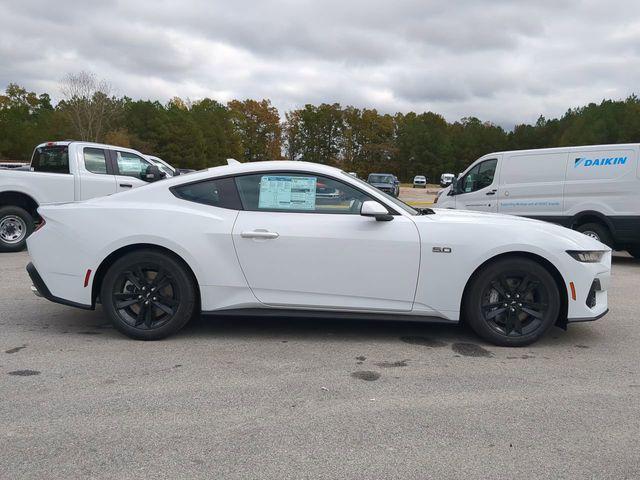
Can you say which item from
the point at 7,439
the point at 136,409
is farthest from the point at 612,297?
the point at 7,439

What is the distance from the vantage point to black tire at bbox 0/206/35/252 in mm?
9344

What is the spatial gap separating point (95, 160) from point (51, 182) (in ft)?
2.75

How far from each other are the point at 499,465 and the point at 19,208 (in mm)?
9175

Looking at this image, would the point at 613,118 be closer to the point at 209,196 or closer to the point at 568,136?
the point at 568,136

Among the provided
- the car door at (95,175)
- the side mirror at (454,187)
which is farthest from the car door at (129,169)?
the side mirror at (454,187)

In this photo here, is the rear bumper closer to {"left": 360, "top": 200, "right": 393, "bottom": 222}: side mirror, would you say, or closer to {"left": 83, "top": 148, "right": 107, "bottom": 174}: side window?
{"left": 360, "top": 200, "right": 393, "bottom": 222}: side mirror

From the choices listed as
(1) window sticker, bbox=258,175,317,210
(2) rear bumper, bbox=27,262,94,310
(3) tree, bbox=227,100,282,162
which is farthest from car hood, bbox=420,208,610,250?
(3) tree, bbox=227,100,282,162

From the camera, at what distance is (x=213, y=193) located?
4.63m

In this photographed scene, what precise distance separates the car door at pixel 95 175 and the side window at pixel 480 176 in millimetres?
7054

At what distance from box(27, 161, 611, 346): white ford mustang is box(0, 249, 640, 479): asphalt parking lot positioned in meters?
0.30

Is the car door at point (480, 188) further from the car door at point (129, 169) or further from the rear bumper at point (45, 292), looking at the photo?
the rear bumper at point (45, 292)

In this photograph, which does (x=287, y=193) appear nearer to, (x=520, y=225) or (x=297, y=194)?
(x=297, y=194)

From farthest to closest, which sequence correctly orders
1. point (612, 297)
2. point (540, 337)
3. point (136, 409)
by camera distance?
point (612, 297)
point (540, 337)
point (136, 409)

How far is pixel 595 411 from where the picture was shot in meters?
3.31
